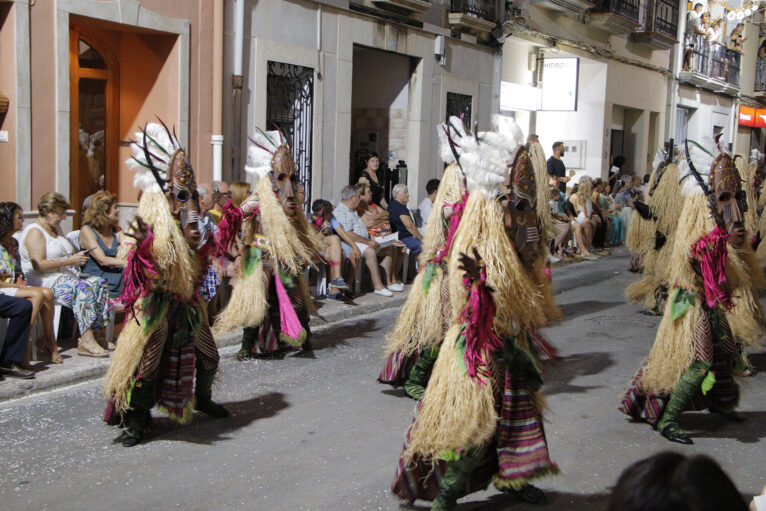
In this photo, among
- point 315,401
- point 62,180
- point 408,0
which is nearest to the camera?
point 315,401

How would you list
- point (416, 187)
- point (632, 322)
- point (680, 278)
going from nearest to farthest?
point (680, 278)
point (632, 322)
point (416, 187)

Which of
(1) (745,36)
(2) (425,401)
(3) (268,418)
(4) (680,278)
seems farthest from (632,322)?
(1) (745,36)

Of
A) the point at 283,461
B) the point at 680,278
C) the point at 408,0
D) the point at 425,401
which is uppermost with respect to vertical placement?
the point at 408,0

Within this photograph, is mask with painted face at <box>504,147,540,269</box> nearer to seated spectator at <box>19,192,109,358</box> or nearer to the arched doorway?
seated spectator at <box>19,192,109,358</box>

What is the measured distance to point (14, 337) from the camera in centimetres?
645

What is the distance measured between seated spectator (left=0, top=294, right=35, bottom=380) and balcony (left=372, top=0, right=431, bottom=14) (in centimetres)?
953

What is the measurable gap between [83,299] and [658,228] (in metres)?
6.35

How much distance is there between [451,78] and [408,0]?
2395 mm

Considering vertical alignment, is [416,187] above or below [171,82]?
below

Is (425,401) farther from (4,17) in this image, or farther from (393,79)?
(393,79)

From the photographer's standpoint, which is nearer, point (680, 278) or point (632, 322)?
point (680, 278)

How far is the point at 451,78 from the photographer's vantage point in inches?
656

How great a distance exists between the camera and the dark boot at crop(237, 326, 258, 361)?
7.47m

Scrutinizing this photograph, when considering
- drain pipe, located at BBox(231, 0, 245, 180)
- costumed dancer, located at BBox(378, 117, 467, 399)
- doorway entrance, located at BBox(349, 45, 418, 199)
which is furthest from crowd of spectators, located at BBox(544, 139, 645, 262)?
costumed dancer, located at BBox(378, 117, 467, 399)
